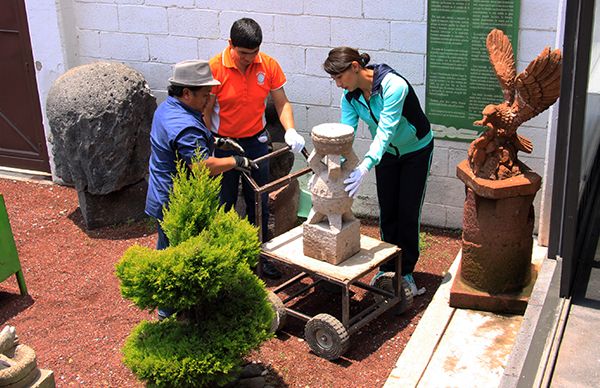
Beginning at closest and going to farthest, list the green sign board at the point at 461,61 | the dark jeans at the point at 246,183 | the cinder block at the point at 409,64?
the dark jeans at the point at 246,183
the green sign board at the point at 461,61
the cinder block at the point at 409,64

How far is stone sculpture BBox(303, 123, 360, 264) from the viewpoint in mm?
5059

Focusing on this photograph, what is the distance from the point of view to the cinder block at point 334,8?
6723mm

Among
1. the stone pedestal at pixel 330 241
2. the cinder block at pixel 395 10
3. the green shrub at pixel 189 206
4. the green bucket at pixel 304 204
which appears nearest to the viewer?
the green shrub at pixel 189 206

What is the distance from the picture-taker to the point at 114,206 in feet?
24.5

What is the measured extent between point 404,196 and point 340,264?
74 cm

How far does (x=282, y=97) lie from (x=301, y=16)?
114 cm

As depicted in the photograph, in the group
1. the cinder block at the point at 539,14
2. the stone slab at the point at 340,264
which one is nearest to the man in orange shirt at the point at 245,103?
the stone slab at the point at 340,264

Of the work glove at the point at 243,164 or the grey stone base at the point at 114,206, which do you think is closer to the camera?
the work glove at the point at 243,164

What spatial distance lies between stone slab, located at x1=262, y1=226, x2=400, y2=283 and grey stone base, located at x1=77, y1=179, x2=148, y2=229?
2.42 meters

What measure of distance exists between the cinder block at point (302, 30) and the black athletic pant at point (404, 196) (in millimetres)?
1832

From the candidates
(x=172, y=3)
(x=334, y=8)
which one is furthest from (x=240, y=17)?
(x=334, y=8)

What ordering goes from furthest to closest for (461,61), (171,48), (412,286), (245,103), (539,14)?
(171,48)
(461,61)
(539,14)
(245,103)
(412,286)

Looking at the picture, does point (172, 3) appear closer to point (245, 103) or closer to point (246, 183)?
point (245, 103)

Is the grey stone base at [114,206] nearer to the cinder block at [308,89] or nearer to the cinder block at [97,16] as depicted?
the cinder block at [97,16]
